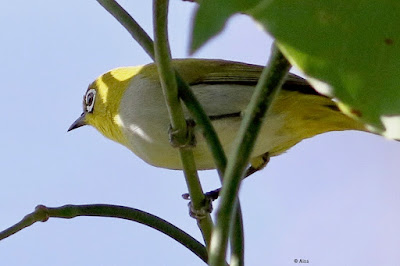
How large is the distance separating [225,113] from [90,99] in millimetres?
997

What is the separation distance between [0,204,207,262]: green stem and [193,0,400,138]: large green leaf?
812 millimetres

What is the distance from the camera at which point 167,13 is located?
81 cm

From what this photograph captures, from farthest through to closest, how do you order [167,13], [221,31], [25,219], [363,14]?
[25,219], [167,13], [363,14], [221,31]

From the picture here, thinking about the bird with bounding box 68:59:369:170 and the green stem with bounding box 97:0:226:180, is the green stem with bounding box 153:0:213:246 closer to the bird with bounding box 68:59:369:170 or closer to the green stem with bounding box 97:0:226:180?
the green stem with bounding box 97:0:226:180

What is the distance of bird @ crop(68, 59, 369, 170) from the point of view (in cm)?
233

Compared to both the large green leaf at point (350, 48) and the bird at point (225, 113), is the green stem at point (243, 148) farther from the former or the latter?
the bird at point (225, 113)

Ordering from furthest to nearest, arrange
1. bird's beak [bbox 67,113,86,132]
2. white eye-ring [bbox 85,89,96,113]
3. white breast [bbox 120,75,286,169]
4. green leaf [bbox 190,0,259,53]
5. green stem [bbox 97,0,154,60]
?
bird's beak [bbox 67,113,86,132]
white eye-ring [bbox 85,89,96,113]
white breast [bbox 120,75,286,169]
green stem [bbox 97,0,154,60]
green leaf [bbox 190,0,259,53]

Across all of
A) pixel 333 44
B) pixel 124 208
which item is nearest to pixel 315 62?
pixel 333 44

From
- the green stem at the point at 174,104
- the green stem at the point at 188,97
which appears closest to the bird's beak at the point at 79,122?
the green stem at the point at 174,104

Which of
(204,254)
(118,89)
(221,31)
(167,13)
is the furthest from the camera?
(118,89)

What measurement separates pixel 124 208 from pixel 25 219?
197 mm

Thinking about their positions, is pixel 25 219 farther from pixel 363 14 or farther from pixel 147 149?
pixel 147 149

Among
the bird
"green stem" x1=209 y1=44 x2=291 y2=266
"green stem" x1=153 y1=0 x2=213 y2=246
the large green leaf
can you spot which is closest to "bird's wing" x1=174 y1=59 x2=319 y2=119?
the bird

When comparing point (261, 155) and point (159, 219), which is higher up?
point (261, 155)
